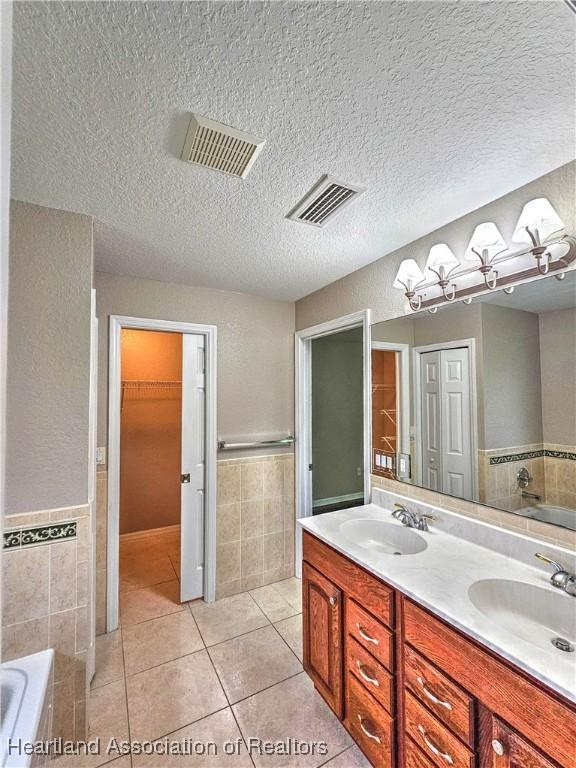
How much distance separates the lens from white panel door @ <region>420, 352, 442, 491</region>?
182 cm

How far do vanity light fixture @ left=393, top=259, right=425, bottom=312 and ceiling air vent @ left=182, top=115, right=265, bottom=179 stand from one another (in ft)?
3.23

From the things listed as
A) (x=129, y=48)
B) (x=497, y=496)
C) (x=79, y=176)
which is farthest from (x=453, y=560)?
(x=79, y=176)

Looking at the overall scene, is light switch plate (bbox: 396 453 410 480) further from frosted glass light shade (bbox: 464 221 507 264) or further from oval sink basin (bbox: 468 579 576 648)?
frosted glass light shade (bbox: 464 221 507 264)

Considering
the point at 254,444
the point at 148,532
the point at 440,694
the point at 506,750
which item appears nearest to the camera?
the point at 506,750

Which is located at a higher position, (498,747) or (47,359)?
(47,359)

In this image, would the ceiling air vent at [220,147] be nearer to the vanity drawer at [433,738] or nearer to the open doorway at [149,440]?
the vanity drawer at [433,738]

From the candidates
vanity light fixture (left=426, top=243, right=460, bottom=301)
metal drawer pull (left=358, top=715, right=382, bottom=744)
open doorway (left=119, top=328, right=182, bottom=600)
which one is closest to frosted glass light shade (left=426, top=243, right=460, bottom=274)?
vanity light fixture (left=426, top=243, right=460, bottom=301)

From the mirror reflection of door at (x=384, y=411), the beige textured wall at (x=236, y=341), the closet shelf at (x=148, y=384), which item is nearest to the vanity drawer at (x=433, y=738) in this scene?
the mirror reflection of door at (x=384, y=411)

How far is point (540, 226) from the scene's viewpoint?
135 cm

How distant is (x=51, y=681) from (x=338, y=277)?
2.56 m

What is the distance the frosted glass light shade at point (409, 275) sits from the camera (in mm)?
1899

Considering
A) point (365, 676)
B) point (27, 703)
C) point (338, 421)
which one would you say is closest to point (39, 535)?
point (27, 703)

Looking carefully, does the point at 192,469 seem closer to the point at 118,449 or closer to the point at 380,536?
the point at 118,449

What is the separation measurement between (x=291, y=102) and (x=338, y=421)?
2.84 metres
